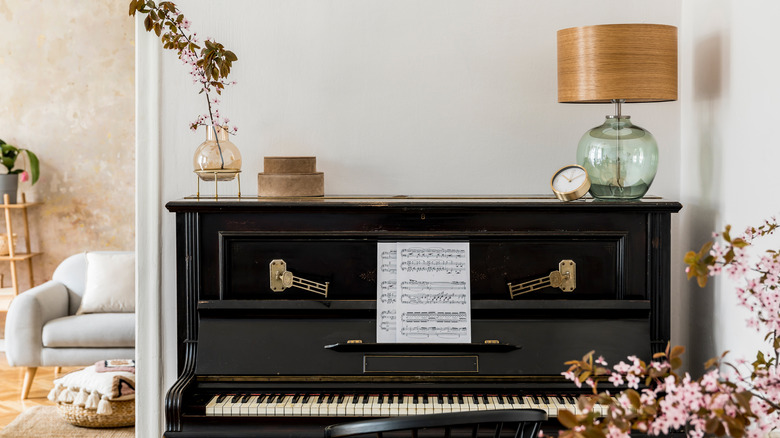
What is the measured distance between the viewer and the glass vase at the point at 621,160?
8.15ft

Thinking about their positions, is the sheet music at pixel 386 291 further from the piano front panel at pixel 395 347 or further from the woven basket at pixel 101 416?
the woven basket at pixel 101 416

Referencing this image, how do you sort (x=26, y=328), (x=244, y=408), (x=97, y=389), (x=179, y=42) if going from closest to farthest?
(x=244, y=408)
(x=179, y=42)
(x=97, y=389)
(x=26, y=328)

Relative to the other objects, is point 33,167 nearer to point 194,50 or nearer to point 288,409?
point 194,50

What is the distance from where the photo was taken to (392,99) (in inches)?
111

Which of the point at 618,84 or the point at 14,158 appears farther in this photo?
the point at 14,158

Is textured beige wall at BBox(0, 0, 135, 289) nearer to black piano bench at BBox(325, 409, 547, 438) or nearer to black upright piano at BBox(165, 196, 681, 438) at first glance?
black upright piano at BBox(165, 196, 681, 438)

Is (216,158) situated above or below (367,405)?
above

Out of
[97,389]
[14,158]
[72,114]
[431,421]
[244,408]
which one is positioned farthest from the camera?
[72,114]

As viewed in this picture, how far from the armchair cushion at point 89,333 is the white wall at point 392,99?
2095 millimetres

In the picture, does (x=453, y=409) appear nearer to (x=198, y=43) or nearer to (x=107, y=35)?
(x=198, y=43)

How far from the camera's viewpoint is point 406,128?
2.84 metres

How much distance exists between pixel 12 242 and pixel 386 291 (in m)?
4.28

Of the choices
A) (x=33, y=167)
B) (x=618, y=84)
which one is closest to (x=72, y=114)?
(x=33, y=167)

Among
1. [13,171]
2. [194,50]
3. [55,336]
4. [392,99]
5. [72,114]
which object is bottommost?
[55,336]
